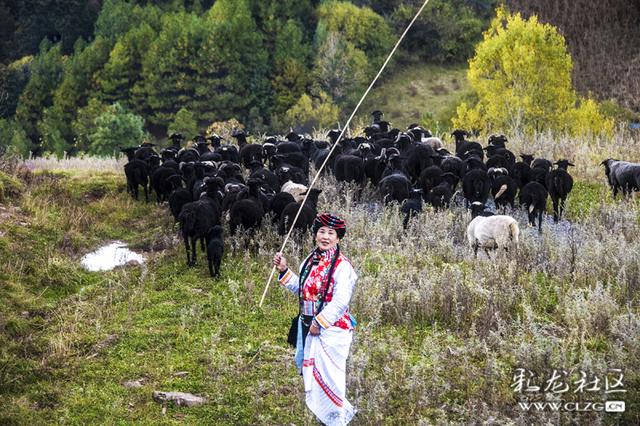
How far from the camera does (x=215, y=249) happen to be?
519 inches

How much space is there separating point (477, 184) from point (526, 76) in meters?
12.4

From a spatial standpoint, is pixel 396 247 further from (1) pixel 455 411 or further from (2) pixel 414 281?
(1) pixel 455 411

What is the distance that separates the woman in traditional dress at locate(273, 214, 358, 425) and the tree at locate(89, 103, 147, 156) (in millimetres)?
52526

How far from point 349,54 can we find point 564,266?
64.8 metres

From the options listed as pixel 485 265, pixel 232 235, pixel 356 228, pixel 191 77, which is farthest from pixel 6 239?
pixel 191 77

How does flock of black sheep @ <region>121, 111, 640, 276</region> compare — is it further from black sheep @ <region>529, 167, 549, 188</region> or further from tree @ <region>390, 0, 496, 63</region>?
tree @ <region>390, 0, 496, 63</region>

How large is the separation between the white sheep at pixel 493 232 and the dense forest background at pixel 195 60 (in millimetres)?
47935

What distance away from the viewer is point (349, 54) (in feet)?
249

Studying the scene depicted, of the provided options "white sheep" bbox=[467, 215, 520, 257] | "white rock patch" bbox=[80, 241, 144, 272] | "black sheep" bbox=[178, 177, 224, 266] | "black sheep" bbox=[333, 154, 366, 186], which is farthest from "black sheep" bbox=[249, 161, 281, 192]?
"white sheep" bbox=[467, 215, 520, 257]

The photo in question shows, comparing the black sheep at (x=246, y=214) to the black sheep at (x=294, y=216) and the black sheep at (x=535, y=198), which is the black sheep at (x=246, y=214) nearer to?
the black sheep at (x=294, y=216)

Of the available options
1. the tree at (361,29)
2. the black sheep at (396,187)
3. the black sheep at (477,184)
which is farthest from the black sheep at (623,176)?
the tree at (361,29)

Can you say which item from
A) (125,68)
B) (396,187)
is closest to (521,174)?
(396,187)

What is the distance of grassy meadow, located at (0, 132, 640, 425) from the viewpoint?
8938mm

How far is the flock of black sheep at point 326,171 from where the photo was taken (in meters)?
14.4
